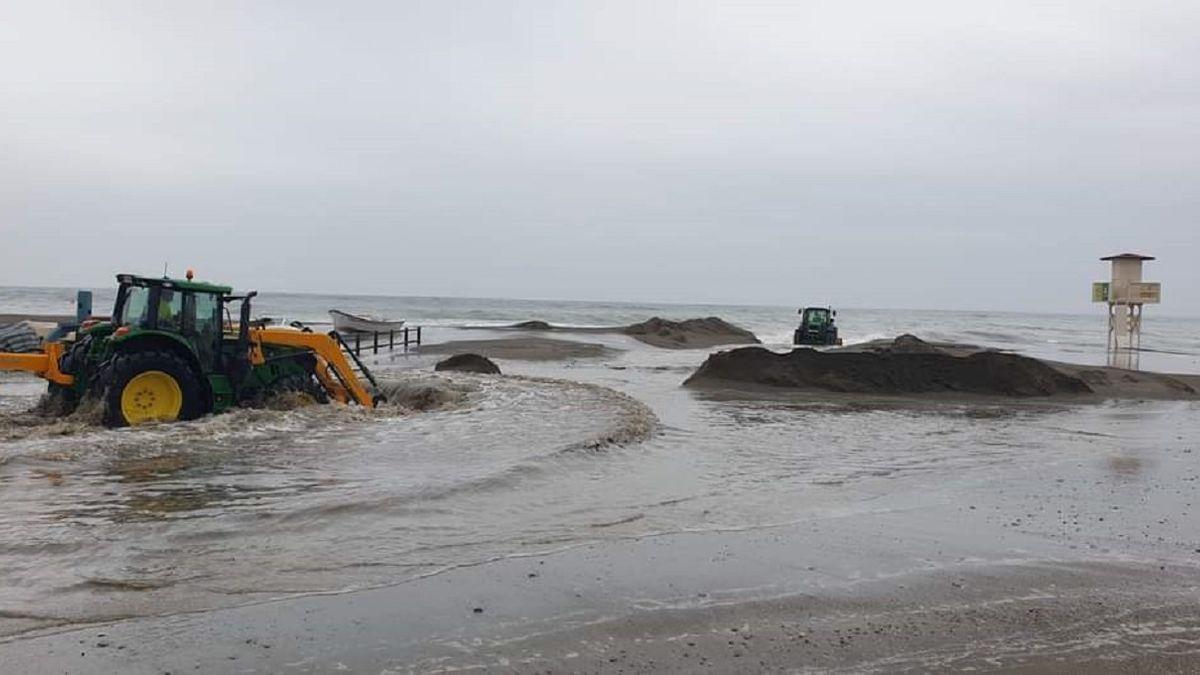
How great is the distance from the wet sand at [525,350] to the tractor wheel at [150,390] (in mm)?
17879

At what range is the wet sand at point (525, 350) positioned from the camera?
31.0 m

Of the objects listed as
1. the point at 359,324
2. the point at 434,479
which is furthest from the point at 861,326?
the point at 434,479

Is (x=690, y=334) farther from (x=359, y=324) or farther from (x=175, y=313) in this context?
(x=175, y=313)

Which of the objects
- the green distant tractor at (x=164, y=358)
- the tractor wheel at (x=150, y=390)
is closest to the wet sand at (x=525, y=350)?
the green distant tractor at (x=164, y=358)

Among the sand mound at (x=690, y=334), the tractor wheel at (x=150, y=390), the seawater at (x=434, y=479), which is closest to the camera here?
the seawater at (x=434, y=479)

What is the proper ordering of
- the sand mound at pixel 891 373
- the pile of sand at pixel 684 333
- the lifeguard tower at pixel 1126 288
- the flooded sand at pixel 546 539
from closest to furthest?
the flooded sand at pixel 546 539
the sand mound at pixel 891 373
the lifeguard tower at pixel 1126 288
the pile of sand at pixel 684 333

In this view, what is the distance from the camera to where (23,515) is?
274 inches

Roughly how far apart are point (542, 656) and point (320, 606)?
4.68 ft

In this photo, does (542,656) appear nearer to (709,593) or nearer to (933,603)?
(709,593)

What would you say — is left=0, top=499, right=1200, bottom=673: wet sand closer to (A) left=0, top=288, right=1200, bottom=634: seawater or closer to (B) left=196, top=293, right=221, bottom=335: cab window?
(A) left=0, top=288, right=1200, bottom=634: seawater

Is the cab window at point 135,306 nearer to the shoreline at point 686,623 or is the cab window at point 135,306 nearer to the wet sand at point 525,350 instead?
the shoreline at point 686,623

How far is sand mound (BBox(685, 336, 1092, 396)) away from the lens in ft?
66.0

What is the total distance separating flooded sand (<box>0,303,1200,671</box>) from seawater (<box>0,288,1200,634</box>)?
4 cm

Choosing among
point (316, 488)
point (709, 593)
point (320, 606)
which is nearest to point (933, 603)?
point (709, 593)
